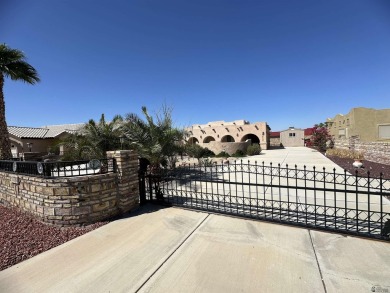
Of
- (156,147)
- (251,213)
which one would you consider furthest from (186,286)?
(156,147)

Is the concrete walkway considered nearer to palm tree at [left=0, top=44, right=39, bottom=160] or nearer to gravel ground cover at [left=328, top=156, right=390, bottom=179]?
gravel ground cover at [left=328, top=156, right=390, bottom=179]

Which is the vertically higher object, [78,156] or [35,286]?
[78,156]

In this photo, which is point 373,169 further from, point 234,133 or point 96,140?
point 234,133

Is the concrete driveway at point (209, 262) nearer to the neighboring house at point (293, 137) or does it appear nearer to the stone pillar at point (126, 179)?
the stone pillar at point (126, 179)

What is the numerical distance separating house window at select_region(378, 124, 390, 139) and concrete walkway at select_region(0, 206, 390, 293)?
28.0 m

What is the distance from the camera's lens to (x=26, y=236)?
164 inches

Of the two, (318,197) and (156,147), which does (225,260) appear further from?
(156,147)

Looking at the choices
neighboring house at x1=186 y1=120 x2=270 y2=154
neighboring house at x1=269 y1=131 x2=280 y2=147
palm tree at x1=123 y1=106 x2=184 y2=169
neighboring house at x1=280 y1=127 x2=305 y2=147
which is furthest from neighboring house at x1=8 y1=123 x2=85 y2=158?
neighboring house at x1=269 y1=131 x2=280 y2=147

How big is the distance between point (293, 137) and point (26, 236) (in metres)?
45.3

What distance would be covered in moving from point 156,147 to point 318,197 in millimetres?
5675

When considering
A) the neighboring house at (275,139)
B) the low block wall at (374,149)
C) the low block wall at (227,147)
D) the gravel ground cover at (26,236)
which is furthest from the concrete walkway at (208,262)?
the neighboring house at (275,139)

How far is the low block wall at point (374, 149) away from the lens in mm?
12102

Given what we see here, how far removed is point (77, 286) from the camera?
274 centimetres

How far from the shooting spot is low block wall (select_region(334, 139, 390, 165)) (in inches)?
476
